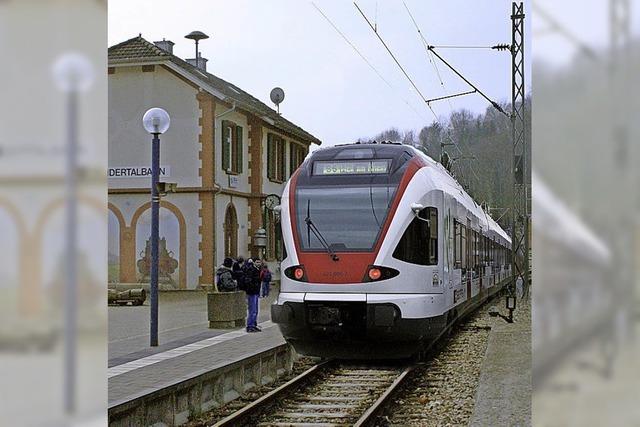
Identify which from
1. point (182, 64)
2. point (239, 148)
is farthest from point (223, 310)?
point (182, 64)

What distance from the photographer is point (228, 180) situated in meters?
21.6

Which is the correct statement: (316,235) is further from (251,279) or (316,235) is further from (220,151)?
(220,151)

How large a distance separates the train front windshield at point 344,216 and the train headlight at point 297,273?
21 centimetres

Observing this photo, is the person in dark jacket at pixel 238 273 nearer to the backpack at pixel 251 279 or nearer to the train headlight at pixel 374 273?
the backpack at pixel 251 279

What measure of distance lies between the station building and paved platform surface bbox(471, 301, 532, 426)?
8.31m

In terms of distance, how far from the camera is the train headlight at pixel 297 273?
9.12 meters

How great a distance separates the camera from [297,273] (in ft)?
30.1

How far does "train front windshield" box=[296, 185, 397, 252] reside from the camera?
9094mm

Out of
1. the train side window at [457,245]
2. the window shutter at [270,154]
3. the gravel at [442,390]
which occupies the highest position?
the window shutter at [270,154]
